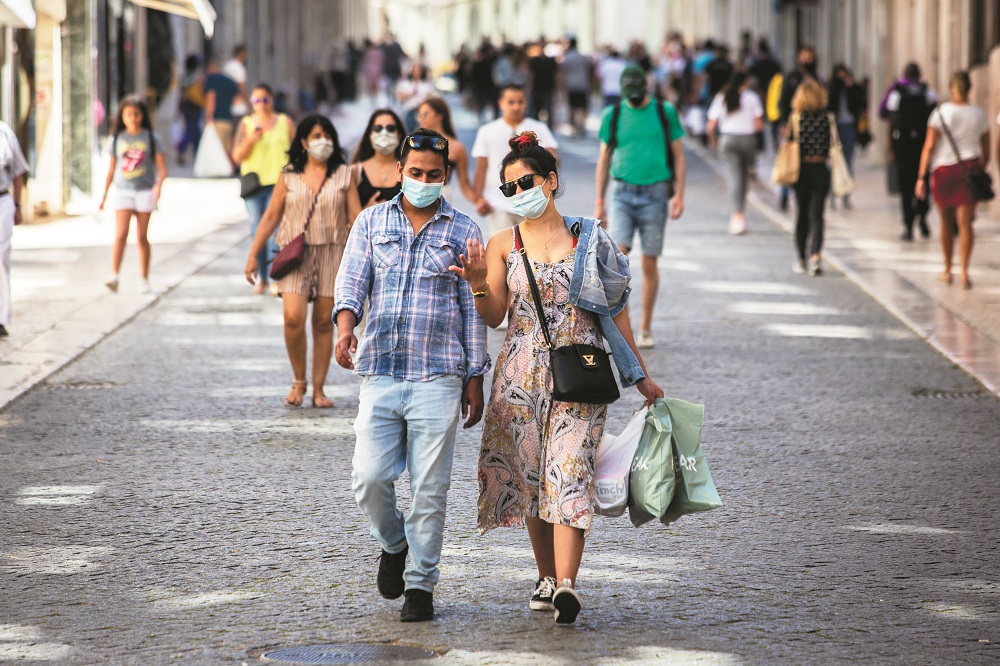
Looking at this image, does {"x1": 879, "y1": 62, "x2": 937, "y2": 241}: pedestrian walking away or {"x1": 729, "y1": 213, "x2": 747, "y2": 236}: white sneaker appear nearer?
{"x1": 879, "y1": 62, "x2": 937, "y2": 241}: pedestrian walking away

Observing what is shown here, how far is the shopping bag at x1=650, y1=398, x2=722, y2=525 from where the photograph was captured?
5543mm

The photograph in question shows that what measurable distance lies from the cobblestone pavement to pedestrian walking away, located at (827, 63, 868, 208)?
11.7 metres

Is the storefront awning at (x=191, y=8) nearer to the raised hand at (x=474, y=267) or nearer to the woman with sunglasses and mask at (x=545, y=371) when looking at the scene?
the woman with sunglasses and mask at (x=545, y=371)

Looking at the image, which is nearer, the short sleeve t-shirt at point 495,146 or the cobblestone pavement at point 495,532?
the cobblestone pavement at point 495,532

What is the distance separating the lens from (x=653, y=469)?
5520 millimetres

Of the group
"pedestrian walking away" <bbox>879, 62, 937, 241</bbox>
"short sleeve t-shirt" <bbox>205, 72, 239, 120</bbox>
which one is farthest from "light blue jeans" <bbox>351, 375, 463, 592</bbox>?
"short sleeve t-shirt" <bbox>205, 72, 239, 120</bbox>

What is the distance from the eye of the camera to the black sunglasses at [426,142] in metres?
5.66

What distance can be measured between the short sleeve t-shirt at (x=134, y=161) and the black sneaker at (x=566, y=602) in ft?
30.3

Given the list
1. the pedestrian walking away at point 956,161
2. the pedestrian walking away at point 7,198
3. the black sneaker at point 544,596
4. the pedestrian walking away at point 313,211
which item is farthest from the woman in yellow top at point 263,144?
the black sneaker at point 544,596

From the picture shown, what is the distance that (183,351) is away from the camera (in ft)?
37.8

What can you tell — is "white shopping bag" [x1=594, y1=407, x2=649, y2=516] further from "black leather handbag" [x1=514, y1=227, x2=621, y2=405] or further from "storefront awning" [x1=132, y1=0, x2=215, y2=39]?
"storefront awning" [x1=132, y1=0, x2=215, y2=39]

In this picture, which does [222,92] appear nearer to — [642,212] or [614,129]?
[614,129]

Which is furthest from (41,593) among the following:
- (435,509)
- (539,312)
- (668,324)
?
(668,324)

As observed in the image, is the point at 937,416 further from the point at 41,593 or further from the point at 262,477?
the point at 41,593
